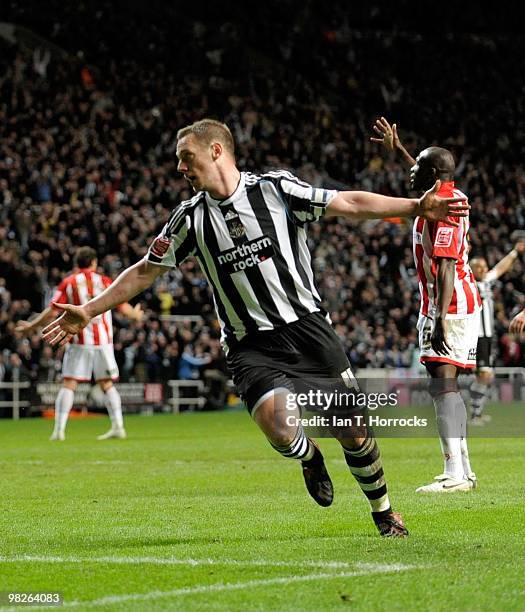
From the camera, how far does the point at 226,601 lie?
16.1 ft

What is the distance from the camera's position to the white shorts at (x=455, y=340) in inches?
381

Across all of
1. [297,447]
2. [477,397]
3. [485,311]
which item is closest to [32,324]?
[297,447]

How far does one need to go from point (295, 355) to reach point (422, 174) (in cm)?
304

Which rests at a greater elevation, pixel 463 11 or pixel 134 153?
pixel 463 11

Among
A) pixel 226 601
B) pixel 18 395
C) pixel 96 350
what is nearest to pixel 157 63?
pixel 18 395

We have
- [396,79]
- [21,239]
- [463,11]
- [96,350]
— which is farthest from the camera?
[463,11]

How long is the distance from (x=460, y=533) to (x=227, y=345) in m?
1.77

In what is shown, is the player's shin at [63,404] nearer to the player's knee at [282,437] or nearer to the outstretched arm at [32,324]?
the outstretched arm at [32,324]

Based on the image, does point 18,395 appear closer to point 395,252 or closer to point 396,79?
point 395,252

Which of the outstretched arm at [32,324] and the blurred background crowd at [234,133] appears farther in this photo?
the blurred background crowd at [234,133]

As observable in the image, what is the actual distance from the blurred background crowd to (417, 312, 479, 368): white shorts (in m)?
16.0

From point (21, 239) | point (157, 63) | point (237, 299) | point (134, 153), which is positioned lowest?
point (237, 299)

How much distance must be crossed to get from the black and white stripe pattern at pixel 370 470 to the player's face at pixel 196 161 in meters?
1.77

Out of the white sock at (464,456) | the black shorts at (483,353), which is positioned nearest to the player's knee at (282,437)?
the white sock at (464,456)
